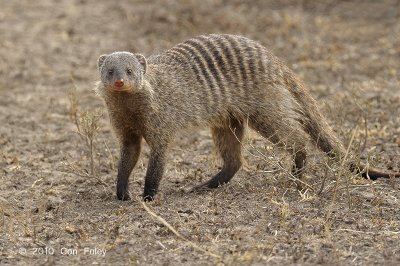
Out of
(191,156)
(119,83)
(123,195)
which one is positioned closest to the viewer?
(119,83)

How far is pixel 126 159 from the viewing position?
519 centimetres

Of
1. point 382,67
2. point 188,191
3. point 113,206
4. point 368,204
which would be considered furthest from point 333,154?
point 382,67

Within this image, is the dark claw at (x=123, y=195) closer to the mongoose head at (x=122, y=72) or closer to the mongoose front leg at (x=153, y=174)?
the mongoose front leg at (x=153, y=174)

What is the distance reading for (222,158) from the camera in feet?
18.2

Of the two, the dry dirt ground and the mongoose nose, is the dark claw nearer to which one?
the dry dirt ground

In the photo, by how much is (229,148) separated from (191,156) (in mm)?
530

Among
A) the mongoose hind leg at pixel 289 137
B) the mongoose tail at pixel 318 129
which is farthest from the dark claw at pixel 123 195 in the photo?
the mongoose tail at pixel 318 129

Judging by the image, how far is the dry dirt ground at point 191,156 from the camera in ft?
13.9

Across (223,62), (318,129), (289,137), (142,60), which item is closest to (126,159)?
(142,60)

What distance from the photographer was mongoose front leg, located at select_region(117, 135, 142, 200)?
5117 millimetres

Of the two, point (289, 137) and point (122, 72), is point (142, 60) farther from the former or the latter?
point (289, 137)

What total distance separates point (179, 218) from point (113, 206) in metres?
0.55

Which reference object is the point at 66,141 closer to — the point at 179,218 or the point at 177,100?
the point at 177,100

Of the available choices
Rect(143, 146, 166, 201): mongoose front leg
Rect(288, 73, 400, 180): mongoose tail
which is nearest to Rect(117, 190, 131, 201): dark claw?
Rect(143, 146, 166, 201): mongoose front leg
